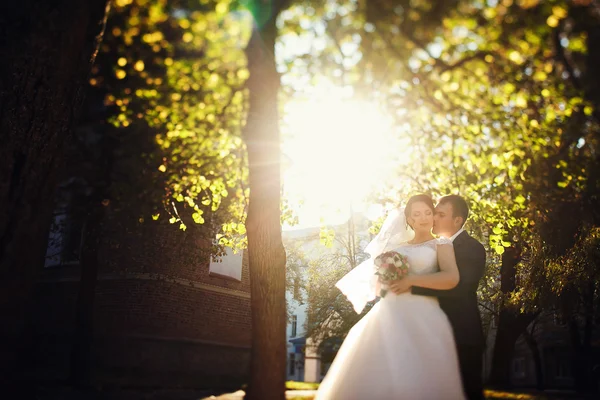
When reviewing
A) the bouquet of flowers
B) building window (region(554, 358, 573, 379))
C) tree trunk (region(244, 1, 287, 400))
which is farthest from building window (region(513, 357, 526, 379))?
the bouquet of flowers

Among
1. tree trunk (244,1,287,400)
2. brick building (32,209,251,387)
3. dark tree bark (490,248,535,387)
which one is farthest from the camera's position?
dark tree bark (490,248,535,387)

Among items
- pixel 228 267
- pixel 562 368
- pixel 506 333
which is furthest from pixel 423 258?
pixel 562 368

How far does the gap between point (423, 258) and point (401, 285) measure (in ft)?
1.23

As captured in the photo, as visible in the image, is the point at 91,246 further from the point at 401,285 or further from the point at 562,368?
the point at 562,368

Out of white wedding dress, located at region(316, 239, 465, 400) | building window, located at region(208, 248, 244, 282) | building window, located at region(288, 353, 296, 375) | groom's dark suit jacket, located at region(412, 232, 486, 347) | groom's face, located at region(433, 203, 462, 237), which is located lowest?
building window, located at region(288, 353, 296, 375)

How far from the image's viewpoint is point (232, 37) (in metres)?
10.7

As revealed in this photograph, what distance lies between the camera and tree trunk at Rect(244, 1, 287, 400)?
6414 millimetres

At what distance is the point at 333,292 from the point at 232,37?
1974cm

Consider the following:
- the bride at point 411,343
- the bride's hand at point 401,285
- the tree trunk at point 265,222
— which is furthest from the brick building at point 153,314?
the bride's hand at point 401,285

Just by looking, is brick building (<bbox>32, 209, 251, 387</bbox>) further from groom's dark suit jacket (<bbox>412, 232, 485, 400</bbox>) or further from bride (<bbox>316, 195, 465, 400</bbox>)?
groom's dark suit jacket (<bbox>412, 232, 485, 400</bbox>)

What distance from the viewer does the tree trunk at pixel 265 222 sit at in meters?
6.41

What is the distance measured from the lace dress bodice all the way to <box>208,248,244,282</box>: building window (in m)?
15.1

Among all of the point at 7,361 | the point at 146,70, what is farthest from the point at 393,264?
the point at 146,70

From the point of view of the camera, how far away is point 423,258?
18.4 ft
